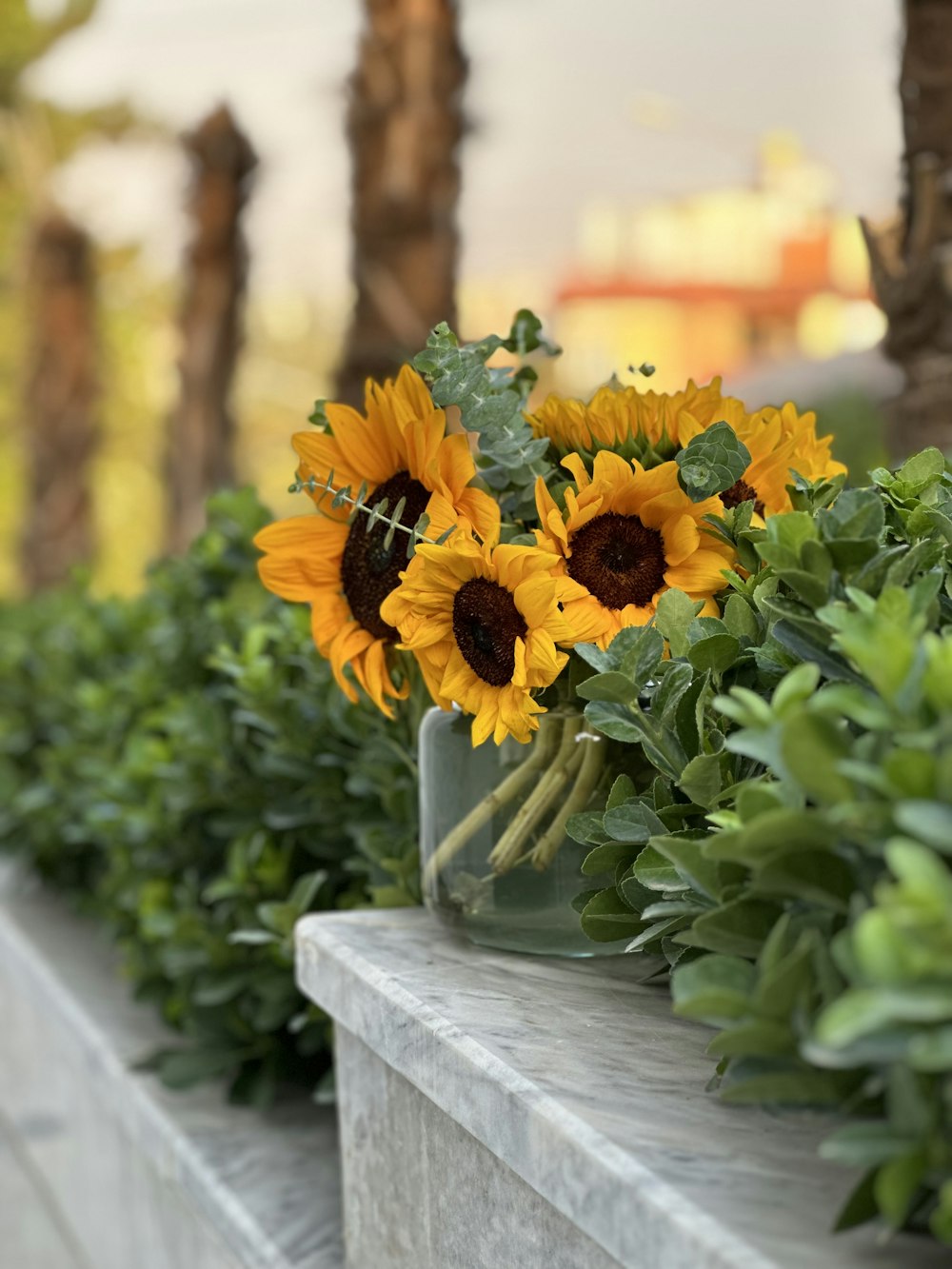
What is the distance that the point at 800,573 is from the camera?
3.03ft

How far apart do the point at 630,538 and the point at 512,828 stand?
0.27 metres

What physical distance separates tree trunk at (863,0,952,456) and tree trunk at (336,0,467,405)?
1.71 metres

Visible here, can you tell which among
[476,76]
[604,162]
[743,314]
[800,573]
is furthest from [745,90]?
[743,314]

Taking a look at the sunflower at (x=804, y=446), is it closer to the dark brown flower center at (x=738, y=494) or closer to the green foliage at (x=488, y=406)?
the dark brown flower center at (x=738, y=494)

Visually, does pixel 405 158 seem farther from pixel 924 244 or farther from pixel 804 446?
pixel 804 446

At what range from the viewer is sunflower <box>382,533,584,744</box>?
1112mm

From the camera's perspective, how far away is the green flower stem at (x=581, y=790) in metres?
1.24

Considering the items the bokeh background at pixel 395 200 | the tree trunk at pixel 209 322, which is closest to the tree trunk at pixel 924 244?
the bokeh background at pixel 395 200

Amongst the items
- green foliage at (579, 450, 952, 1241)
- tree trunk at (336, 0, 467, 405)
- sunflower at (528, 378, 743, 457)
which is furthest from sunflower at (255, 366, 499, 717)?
tree trunk at (336, 0, 467, 405)

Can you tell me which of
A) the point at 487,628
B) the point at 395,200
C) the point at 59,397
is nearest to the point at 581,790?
the point at 487,628

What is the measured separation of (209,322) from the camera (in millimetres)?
6566

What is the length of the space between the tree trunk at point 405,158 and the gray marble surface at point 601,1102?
312cm

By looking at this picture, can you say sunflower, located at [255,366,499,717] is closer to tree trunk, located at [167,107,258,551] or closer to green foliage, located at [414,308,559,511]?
green foliage, located at [414,308,559,511]

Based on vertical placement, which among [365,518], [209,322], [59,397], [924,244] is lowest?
[365,518]
